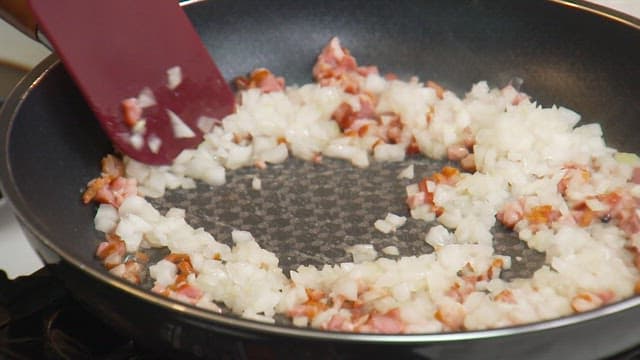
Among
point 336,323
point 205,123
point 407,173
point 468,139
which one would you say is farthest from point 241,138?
point 336,323

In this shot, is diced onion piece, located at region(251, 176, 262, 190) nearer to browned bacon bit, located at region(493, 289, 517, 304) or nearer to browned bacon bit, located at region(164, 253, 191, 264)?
browned bacon bit, located at region(164, 253, 191, 264)

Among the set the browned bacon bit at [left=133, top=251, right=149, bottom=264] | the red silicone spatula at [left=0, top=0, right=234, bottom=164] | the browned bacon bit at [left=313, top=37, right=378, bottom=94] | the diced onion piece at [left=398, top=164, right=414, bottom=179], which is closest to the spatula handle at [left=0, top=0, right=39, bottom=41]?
the red silicone spatula at [left=0, top=0, right=234, bottom=164]

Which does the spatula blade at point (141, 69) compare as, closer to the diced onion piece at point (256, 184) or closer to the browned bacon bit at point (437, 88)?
the diced onion piece at point (256, 184)

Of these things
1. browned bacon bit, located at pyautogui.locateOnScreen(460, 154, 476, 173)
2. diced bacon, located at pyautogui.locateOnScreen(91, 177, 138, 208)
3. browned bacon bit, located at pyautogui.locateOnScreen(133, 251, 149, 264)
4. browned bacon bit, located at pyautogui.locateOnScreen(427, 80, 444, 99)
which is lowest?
browned bacon bit, located at pyautogui.locateOnScreen(460, 154, 476, 173)

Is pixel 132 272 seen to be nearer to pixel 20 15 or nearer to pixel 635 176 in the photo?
pixel 20 15

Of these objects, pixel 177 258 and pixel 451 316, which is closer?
pixel 451 316

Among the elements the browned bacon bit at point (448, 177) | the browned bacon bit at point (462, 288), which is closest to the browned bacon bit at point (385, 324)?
the browned bacon bit at point (462, 288)

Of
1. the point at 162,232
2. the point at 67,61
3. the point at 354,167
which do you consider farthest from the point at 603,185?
the point at 67,61

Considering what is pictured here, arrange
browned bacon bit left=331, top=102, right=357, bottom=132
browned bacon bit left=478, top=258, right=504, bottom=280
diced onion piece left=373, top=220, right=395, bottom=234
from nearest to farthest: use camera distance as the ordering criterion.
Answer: browned bacon bit left=478, top=258, right=504, bottom=280
diced onion piece left=373, top=220, right=395, bottom=234
browned bacon bit left=331, top=102, right=357, bottom=132
